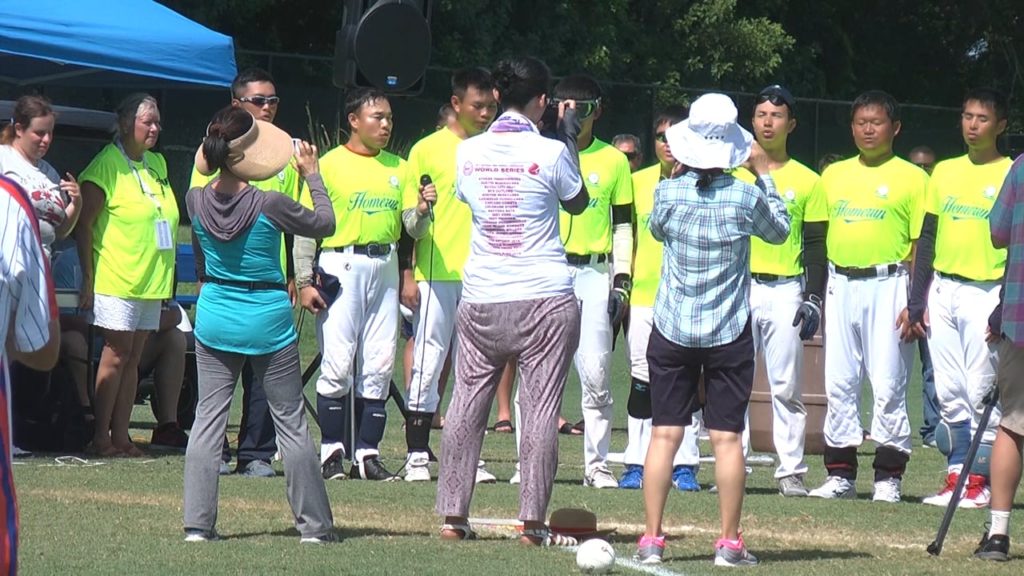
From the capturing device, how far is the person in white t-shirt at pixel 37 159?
11.1 m

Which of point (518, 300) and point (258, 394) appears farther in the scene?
point (258, 394)

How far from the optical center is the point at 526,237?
8.23 m

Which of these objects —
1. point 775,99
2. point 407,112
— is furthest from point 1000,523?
point 407,112

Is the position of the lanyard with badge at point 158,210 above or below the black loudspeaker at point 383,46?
below

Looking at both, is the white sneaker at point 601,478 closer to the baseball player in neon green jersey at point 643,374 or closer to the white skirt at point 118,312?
the baseball player in neon green jersey at point 643,374

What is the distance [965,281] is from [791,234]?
1050mm

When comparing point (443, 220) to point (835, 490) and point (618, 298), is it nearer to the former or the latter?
point (618, 298)

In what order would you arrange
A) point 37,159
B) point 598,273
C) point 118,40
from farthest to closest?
point 118,40 → point 37,159 → point 598,273

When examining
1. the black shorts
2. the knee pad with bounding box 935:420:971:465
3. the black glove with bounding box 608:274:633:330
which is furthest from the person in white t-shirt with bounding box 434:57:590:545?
the knee pad with bounding box 935:420:971:465

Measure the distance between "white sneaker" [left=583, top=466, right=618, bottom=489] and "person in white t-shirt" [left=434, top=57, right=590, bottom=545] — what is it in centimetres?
241

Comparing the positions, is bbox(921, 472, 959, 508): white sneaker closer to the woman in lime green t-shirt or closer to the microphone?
the microphone

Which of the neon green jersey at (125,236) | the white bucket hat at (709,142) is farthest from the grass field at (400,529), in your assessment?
the white bucket hat at (709,142)

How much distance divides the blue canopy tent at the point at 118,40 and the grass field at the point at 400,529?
2.70m

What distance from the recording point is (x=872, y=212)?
1042 centimetres
